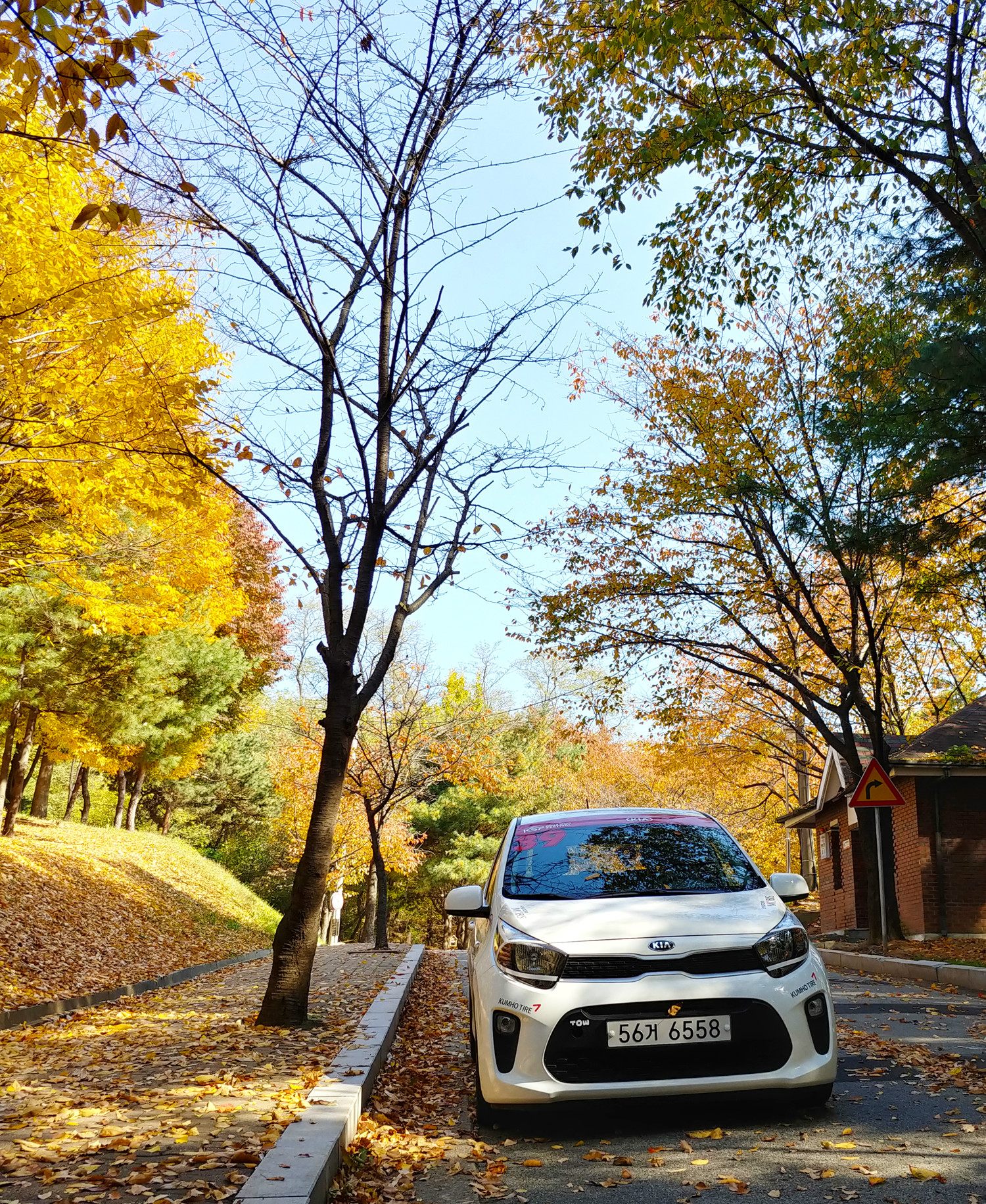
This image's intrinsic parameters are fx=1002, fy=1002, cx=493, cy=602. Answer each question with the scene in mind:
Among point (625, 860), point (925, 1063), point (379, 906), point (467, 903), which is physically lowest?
point (925, 1063)

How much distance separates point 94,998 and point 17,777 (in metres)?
11.5

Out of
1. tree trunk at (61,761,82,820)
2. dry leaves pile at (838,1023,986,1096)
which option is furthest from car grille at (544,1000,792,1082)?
tree trunk at (61,761,82,820)

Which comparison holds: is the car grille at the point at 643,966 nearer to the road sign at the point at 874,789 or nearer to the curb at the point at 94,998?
the curb at the point at 94,998

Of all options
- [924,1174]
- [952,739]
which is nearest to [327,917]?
[952,739]

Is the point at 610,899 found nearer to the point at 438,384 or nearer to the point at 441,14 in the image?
the point at 438,384

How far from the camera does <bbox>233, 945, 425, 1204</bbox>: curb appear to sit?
3.55 metres

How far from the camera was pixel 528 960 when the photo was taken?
4980 millimetres

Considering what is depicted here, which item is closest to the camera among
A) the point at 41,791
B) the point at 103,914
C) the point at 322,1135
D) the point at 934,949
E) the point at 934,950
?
the point at 322,1135

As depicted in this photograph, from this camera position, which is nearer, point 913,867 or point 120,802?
point 913,867

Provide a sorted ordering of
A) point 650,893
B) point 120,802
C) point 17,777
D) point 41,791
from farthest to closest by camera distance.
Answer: point 120,802 < point 41,791 < point 17,777 < point 650,893

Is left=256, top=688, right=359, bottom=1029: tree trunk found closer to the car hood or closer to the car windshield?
the car windshield

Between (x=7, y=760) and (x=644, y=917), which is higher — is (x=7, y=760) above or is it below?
above

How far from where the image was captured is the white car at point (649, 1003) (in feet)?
15.5

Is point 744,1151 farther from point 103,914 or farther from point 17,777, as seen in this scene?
point 17,777
